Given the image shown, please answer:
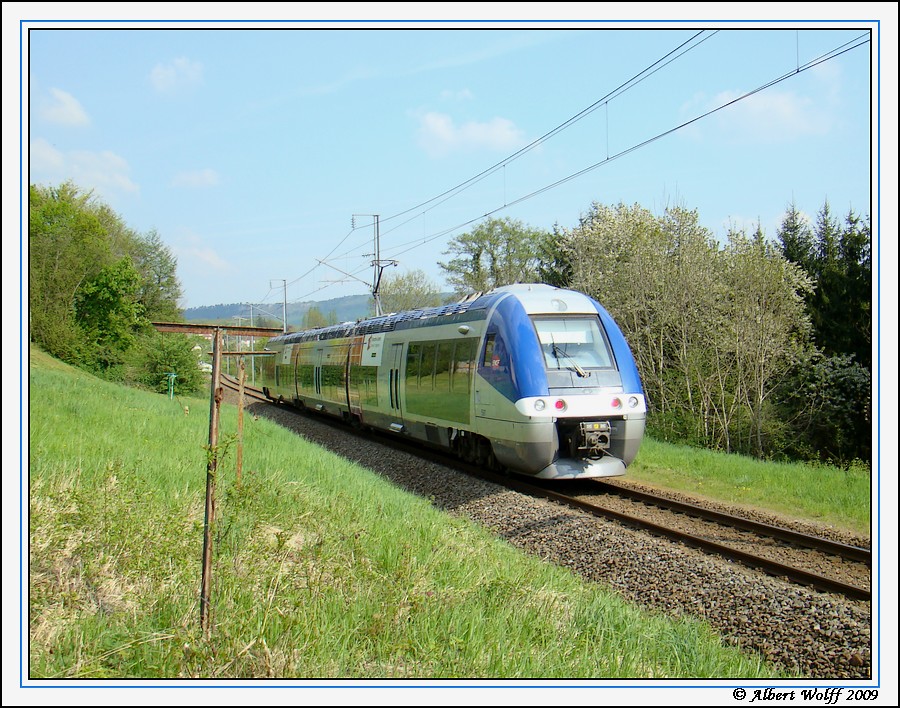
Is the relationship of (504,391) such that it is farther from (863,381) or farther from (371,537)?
(863,381)

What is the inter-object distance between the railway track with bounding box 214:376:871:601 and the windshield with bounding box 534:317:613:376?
79.0 inches

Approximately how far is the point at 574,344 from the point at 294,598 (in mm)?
7292

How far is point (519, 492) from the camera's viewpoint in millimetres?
11484

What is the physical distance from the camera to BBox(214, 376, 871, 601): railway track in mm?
7562

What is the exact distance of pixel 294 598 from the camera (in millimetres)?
5027

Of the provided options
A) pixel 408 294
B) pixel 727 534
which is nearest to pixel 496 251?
pixel 408 294

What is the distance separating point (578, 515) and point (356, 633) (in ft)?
19.0

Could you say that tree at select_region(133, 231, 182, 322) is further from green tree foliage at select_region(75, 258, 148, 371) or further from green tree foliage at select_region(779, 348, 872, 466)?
green tree foliage at select_region(779, 348, 872, 466)

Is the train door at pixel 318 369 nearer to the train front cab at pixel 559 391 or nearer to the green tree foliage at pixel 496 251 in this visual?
the train front cab at pixel 559 391

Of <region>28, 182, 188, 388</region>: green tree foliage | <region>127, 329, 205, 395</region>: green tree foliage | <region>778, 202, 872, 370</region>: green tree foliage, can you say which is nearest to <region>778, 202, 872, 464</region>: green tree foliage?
<region>778, 202, 872, 370</region>: green tree foliage

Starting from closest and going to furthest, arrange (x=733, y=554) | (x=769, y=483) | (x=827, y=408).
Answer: (x=733, y=554) < (x=769, y=483) < (x=827, y=408)

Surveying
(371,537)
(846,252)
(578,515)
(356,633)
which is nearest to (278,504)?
(371,537)

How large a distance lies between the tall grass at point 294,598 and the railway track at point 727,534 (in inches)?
75.3

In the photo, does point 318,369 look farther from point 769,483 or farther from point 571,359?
point 769,483
